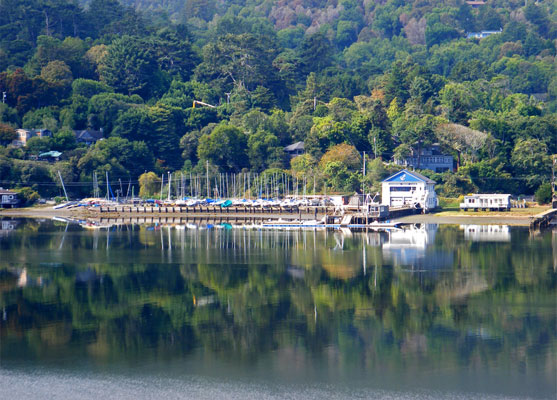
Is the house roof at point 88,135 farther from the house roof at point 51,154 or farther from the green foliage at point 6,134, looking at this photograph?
the green foliage at point 6,134

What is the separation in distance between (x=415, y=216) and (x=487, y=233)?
11.3 meters

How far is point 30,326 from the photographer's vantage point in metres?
27.2

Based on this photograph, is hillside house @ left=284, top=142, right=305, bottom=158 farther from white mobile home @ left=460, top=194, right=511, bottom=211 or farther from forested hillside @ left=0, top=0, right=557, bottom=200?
white mobile home @ left=460, top=194, right=511, bottom=211

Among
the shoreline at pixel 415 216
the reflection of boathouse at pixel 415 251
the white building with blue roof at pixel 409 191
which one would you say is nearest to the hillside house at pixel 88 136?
the shoreline at pixel 415 216

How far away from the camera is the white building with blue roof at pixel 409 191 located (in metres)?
67.2

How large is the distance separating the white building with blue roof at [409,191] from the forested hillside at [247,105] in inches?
192

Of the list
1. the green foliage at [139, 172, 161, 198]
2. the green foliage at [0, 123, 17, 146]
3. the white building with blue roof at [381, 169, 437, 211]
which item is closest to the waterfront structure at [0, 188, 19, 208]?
the green foliage at [0, 123, 17, 146]

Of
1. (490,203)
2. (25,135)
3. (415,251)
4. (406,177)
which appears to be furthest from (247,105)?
(415,251)

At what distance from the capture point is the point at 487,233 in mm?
51969

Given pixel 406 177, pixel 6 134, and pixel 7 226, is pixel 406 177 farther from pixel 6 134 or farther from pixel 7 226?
pixel 6 134

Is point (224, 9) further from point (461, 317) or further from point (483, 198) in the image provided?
point (461, 317)

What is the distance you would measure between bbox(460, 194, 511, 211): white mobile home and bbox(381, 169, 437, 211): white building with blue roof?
3011 mm

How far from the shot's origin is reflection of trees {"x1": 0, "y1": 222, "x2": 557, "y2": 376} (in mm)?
24672

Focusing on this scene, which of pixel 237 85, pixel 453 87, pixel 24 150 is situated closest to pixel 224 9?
pixel 237 85
